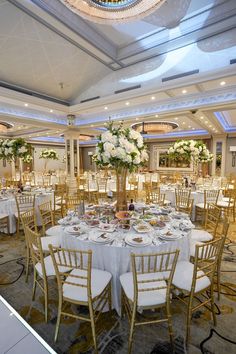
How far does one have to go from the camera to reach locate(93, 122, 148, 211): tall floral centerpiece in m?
2.83

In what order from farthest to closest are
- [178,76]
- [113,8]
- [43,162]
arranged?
1. [43,162]
2. [178,76]
3. [113,8]

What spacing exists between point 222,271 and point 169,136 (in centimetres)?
1191

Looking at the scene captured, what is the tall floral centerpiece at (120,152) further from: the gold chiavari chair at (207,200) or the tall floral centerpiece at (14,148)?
the tall floral centerpiece at (14,148)

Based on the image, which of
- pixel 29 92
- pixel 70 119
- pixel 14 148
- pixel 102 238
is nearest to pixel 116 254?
pixel 102 238

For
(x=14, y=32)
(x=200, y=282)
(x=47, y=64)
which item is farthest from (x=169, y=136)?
(x=200, y=282)

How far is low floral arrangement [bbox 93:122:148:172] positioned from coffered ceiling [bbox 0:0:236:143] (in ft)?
8.68

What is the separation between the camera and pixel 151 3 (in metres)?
2.48

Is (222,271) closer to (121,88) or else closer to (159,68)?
(159,68)

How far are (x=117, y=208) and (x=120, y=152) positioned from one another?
1027 mm

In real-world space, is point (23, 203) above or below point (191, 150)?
below

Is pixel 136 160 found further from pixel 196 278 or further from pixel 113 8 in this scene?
pixel 113 8

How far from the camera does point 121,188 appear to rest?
3256 mm

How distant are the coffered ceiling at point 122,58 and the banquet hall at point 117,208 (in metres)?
0.03

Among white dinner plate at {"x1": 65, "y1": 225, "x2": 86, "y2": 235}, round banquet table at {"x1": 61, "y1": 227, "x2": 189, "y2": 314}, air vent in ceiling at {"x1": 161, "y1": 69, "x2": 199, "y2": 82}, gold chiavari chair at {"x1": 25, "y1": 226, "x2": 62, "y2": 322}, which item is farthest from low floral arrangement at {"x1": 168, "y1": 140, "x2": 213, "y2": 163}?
gold chiavari chair at {"x1": 25, "y1": 226, "x2": 62, "y2": 322}
